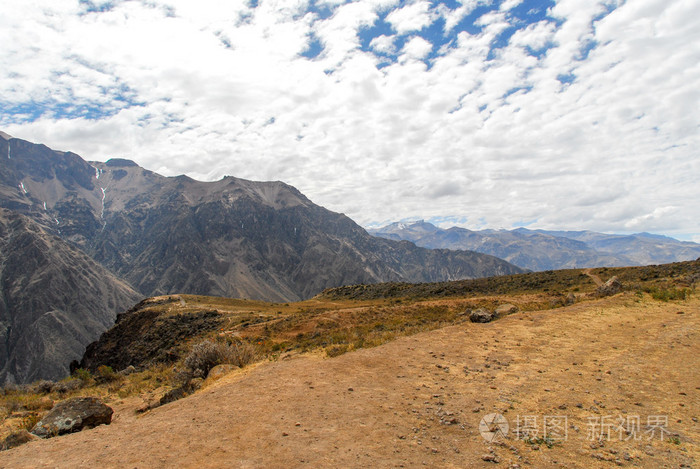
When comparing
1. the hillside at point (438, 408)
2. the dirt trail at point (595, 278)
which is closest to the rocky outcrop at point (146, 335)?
the hillside at point (438, 408)

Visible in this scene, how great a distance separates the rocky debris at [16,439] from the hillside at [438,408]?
84 cm

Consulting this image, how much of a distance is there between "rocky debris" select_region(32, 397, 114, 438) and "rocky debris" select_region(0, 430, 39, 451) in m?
0.42

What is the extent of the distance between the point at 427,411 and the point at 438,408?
35cm

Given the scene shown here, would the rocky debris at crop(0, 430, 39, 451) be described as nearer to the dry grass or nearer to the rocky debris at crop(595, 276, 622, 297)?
the dry grass

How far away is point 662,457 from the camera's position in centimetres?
712

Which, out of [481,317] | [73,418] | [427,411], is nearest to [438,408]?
[427,411]

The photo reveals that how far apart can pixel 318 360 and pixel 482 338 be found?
8.33 m

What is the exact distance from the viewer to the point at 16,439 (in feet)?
32.9

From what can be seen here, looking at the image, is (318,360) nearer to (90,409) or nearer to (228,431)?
(228,431)

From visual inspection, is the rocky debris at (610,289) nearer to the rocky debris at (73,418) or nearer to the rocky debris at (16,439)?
the rocky debris at (73,418)

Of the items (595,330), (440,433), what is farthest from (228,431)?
(595,330)

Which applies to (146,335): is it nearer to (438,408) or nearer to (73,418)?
(73,418)

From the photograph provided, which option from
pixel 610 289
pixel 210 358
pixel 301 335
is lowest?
pixel 301 335

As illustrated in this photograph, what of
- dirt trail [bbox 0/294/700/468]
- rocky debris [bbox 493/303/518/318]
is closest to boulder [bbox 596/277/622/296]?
rocky debris [bbox 493/303/518/318]
